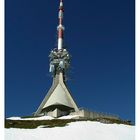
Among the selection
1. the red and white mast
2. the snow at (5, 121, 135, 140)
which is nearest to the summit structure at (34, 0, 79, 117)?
the red and white mast

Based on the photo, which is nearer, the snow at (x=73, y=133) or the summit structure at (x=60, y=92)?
the snow at (x=73, y=133)

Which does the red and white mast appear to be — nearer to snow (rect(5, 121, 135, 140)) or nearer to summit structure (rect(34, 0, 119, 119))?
summit structure (rect(34, 0, 119, 119))

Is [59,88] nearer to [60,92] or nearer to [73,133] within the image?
[60,92]

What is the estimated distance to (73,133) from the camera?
2745cm

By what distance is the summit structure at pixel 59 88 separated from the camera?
58.1 metres

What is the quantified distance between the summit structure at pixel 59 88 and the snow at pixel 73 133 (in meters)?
23.7

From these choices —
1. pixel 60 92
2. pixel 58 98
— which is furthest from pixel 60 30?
pixel 58 98

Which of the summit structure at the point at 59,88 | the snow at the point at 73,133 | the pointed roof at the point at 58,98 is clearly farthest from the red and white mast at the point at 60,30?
the snow at the point at 73,133

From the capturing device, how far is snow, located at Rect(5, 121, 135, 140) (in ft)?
84.0

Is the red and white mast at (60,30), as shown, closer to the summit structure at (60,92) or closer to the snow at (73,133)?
the summit structure at (60,92)

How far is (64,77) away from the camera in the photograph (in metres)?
66.2
